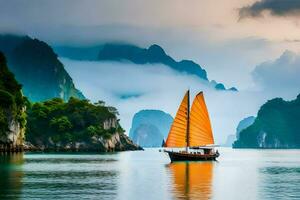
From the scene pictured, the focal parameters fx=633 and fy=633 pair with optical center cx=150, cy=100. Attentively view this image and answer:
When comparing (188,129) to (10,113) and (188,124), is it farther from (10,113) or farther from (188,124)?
(10,113)

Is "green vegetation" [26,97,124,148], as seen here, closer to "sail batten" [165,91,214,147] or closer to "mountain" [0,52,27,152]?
"mountain" [0,52,27,152]

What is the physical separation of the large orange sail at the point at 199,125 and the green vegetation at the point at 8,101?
140 feet

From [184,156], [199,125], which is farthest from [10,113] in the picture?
[199,125]

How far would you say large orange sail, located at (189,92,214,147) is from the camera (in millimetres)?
93438

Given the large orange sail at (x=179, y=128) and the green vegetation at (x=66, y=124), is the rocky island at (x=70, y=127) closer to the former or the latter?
the green vegetation at (x=66, y=124)

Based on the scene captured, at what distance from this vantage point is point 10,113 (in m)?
126

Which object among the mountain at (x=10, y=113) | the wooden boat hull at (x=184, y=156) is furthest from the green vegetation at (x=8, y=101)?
the wooden boat hull at (x=184, y=156)

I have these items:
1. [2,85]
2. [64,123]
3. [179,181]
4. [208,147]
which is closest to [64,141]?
[64,123]

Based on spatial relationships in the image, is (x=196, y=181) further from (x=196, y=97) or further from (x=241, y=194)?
(x=196, y=97)

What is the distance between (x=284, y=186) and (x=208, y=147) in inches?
2019

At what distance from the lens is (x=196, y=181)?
172 ft

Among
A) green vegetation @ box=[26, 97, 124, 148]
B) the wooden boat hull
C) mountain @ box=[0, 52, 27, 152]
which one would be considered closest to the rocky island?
green vegetation @ box=[26, 97, 124, 148]

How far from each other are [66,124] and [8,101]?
55.1m

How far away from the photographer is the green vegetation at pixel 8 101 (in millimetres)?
123500
